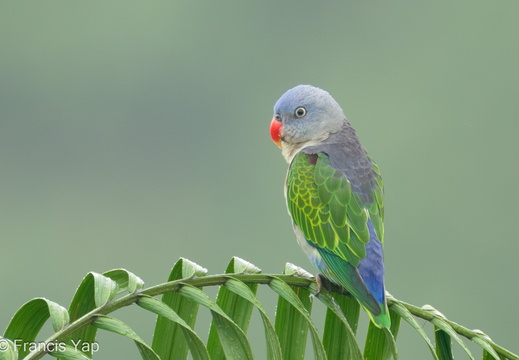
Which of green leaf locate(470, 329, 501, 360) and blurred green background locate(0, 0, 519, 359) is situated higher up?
blurred green background locate(0, 0, 519, 359)

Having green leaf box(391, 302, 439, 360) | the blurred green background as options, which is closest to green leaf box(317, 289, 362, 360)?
green leaf box(391, 302, 439, 360)

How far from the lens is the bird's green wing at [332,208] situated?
10.0 feet

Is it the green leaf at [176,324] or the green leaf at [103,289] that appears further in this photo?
the green leaf at [176,324]

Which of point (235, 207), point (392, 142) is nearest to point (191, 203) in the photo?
point (235, 207)

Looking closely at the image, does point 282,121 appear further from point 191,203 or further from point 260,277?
point 191,203

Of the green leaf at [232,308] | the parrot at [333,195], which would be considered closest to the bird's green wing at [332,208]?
the parrot at [333,195]

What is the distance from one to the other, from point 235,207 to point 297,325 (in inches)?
1243

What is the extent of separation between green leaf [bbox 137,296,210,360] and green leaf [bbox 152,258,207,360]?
0.55 ft

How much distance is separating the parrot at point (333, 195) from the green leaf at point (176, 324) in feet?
1.92

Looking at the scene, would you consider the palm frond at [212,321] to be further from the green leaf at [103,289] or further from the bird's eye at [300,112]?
the bird's eye at [300,112]

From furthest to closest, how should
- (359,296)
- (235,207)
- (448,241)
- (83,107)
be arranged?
(83,107) → (235,207) → (448,241) → (359,296)

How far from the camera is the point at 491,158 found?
3303 centimetres

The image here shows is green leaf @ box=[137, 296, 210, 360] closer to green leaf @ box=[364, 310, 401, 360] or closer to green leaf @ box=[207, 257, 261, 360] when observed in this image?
green leaf @ box=[207, 257, 261, 360]

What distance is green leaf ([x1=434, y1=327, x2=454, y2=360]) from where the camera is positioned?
2.46 metres
